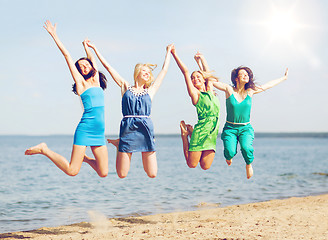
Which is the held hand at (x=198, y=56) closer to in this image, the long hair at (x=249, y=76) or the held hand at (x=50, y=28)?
the long hair at (x=249, y=76)

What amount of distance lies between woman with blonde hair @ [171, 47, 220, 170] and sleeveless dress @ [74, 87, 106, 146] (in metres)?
1.70

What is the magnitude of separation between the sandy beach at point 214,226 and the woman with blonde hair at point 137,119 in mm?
6310

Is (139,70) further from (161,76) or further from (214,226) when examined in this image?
(214,226)

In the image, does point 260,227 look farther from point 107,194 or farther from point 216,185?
point 216,185

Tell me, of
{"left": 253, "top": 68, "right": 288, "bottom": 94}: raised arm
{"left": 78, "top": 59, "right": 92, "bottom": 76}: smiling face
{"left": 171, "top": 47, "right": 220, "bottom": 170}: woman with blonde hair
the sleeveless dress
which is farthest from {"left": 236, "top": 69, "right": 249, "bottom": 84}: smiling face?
{"left": 78, "top": 59, "right": 92, "bottom": 76}: smiling face

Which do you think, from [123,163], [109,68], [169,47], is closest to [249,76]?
[169,47]

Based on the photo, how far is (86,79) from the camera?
816cm

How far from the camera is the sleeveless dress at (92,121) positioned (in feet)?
25.6

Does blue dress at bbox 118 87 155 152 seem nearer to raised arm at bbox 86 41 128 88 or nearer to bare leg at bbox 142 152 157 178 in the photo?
bare leg at bbox 142 152 157 178

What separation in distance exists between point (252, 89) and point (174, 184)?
974 inches

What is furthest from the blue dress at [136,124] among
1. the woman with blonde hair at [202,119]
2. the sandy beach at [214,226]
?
the sandy beach at [214,226]

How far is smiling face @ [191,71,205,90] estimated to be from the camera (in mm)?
8719

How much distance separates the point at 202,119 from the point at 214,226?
303 inches

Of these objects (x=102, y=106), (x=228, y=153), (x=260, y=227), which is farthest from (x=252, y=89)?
(x=260, y=227)
